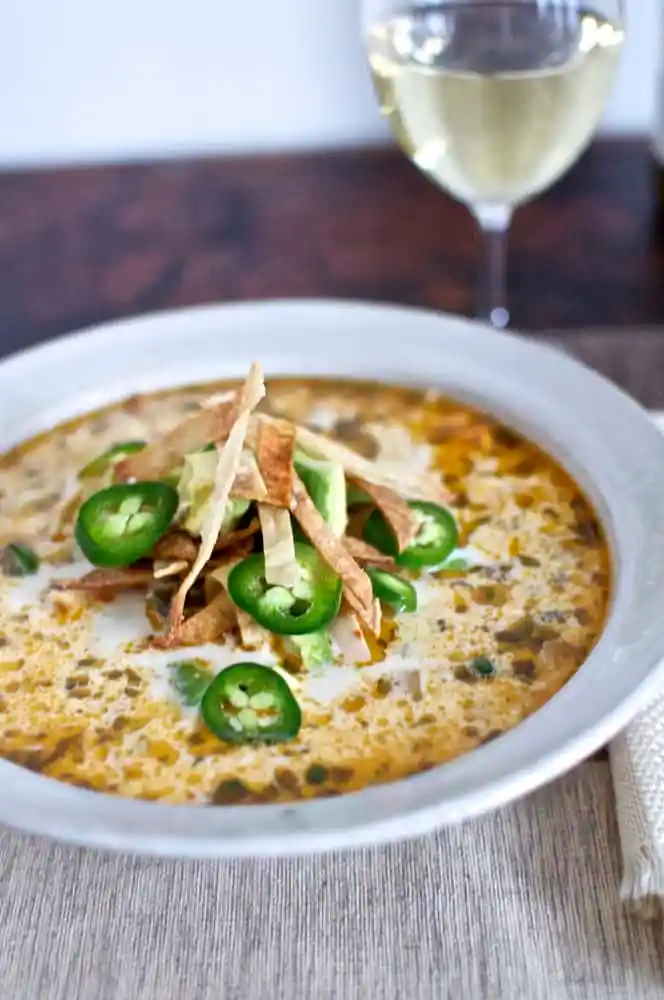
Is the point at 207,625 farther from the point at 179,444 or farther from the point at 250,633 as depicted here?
the point at 179,444

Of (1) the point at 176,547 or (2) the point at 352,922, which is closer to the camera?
(2) the point at 352,922

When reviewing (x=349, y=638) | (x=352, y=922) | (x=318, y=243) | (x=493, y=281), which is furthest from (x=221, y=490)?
(x=318, y=243)

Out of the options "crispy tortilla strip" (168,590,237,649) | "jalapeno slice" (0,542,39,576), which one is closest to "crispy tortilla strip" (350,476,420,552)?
"crispy tortilla strip" (168,590,237,649)

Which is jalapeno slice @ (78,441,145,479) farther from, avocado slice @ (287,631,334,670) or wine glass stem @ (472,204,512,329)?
wine glass stem @ (472,204,512,329)

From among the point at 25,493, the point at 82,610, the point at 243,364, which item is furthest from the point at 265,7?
the point at 82,610

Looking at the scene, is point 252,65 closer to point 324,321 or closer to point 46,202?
point 46,202

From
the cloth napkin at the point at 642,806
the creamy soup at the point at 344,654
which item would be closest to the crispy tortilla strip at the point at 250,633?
the creamy soup at the point at 344,654
